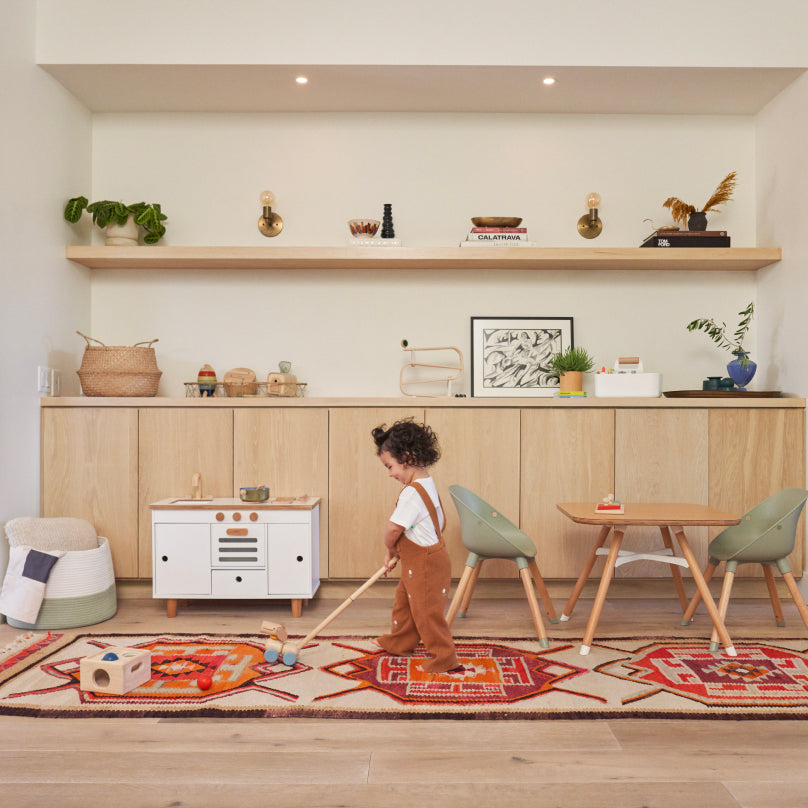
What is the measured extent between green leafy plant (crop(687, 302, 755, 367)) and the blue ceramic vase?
0.17 meters

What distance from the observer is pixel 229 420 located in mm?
3811

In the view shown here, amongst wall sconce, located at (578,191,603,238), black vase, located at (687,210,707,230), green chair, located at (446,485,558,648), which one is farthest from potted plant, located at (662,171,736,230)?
green chair, located at (446,485,558,648)

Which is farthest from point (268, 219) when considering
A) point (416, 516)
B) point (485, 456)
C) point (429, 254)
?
point (416, 516)

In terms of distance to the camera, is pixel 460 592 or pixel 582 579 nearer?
pixel 460 592

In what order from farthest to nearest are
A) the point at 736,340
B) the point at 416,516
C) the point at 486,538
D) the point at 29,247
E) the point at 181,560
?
the point at 736,340 < the point at 29,247 < the point at 181,560 < the point at 486,538 < the point at 416,516

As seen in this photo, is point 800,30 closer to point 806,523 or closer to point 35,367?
point 806,523

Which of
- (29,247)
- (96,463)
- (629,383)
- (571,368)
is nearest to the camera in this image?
(29,247)

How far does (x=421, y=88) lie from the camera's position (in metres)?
A: 3.96

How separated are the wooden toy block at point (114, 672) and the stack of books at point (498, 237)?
8.70 feet

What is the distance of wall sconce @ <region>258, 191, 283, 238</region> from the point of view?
164 inches

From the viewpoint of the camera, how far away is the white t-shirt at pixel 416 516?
2709 mm

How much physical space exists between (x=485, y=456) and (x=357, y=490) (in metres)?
0.70

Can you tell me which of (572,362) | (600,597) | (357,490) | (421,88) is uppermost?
(421,88)

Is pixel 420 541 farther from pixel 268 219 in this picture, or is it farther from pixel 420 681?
pixel 268 219
